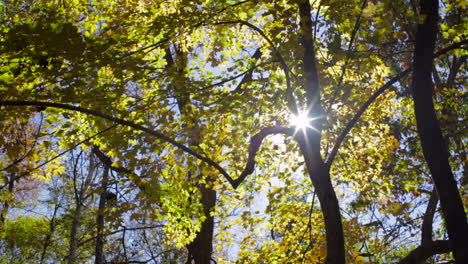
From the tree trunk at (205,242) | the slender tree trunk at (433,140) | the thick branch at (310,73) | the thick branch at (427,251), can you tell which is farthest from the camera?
the tree trunk at (205,242)

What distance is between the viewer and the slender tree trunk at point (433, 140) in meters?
4.30

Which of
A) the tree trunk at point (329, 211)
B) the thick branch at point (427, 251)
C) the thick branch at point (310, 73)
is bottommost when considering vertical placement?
the thick branch at point (427, 251)

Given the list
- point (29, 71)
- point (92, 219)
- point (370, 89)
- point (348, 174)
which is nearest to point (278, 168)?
point (348, 174)

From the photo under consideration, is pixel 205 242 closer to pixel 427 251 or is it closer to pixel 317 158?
pixel 317 158

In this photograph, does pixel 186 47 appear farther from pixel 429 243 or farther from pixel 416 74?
pixel 429 243

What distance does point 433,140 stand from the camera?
4.65 meters

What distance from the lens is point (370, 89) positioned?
8.66m

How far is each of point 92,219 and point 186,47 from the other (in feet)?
48.4

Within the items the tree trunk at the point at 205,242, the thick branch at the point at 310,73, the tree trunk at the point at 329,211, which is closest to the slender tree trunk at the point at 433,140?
the tree trunk at the point at 329,211

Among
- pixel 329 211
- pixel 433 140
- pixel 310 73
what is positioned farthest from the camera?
pixel 310 73

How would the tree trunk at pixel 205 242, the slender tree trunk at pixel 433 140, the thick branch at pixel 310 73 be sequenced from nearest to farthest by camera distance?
1. the slender tree trunk at pixel 433 140
2. the thick branch at pixel 310 73
3. the tree trunk at pixel 205 242

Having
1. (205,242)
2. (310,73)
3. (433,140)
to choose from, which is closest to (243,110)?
(310,73)

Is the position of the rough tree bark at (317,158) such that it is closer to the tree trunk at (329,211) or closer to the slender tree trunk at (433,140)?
the tree trunk at (329,211)

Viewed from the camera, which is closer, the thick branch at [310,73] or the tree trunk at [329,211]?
the tree trunk at [329,211]
